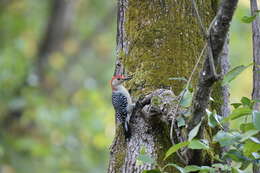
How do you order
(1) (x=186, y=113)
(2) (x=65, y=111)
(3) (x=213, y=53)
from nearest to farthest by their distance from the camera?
(3) (x=213, y=53) → (1) (x=186, y=113) → (2) (x=65, y=111)

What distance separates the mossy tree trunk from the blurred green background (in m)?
2.84

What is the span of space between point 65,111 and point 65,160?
2.73 ft

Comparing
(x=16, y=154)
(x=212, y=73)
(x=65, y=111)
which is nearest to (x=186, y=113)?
(x=212, y=73)

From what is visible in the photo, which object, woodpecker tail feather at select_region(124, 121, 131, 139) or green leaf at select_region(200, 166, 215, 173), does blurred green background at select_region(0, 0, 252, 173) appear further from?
green leaf at select_region(200, 166, 215, 173)

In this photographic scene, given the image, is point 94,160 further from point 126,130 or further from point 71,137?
point 126,130

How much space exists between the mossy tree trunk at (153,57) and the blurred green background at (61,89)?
2835 millimetres

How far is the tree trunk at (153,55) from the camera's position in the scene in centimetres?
331

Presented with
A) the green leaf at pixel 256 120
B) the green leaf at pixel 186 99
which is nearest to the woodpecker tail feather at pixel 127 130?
the green leaf at pixel 186 99

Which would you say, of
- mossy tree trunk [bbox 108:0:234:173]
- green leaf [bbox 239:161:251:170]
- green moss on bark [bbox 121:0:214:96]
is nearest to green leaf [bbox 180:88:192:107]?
green leaf [bbox 239:161:251:170]

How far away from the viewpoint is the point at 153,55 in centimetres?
350

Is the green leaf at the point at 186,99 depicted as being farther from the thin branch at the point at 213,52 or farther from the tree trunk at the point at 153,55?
the tree trunk at the point at 153,55

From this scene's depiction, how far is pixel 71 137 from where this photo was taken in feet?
30.8

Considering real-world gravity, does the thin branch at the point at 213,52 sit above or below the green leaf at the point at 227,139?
above

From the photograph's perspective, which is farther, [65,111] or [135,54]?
[65,111]
